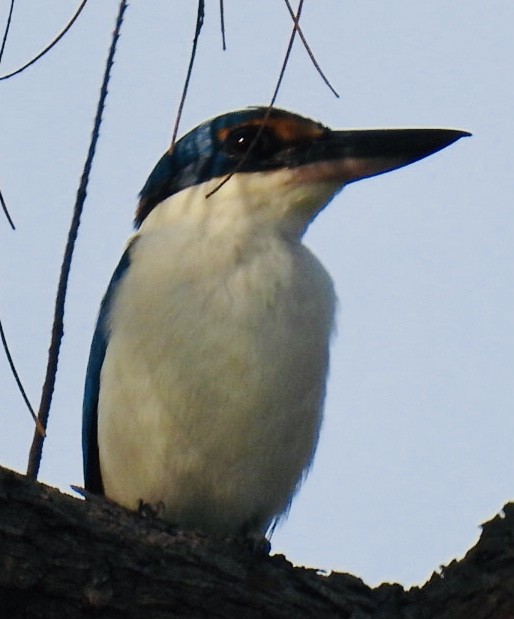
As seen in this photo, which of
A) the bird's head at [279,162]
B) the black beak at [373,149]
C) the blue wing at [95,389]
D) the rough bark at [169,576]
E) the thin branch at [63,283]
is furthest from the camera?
the black beak at [373,149]

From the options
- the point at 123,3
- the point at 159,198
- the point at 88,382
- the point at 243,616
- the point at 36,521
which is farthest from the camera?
the point at 159,198

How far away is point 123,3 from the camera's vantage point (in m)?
3.65

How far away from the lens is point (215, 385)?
155 inches

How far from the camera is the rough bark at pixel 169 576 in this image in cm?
284

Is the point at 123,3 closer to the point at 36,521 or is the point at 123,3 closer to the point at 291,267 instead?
the point at 291,267

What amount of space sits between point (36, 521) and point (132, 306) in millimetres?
1346

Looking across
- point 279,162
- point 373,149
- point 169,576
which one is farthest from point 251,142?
point 169,576

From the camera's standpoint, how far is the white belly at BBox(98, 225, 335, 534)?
3.95 metres

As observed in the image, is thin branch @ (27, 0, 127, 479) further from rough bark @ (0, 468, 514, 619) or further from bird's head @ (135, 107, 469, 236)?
bird's head @ (135, 107, 469, 236)

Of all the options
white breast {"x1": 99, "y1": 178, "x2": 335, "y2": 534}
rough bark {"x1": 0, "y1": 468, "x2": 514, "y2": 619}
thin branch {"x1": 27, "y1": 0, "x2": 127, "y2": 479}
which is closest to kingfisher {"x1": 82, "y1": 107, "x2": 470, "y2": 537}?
white breast {"x1": 99, "y1": 178, "x2": 335, "y2": 534}

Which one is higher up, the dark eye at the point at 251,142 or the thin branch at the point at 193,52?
the dark eye at the point at 251,142


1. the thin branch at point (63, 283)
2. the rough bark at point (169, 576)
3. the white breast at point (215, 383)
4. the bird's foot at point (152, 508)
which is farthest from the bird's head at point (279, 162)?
the rough bark at point (169, 576)

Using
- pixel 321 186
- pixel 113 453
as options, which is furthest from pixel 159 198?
pixel 113 453

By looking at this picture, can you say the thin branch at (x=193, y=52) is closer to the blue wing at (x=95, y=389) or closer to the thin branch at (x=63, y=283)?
the thin branch at (x=63, y=283)
